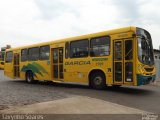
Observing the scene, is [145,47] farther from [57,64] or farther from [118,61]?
[57,64]

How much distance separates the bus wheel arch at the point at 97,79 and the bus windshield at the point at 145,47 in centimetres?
231

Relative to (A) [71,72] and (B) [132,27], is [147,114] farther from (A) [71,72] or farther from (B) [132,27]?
(A) [71,72]

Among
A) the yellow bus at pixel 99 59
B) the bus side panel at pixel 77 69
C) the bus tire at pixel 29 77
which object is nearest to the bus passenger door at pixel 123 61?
the yellow bus at pixel 99 59

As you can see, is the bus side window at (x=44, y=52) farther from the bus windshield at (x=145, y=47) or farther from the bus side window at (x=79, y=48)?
the bus windshield at (x=145, y=47)

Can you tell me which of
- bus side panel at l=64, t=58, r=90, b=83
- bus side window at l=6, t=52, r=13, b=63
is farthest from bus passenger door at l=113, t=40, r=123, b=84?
bus side window at l=6, t=52, r=13, b=63

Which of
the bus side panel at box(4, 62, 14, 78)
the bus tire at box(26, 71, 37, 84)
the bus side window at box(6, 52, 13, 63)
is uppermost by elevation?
the bus side window at box(6, 52, 13, 63)

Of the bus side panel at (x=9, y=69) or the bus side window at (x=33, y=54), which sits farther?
the bus side panel at (x=9, y=69)

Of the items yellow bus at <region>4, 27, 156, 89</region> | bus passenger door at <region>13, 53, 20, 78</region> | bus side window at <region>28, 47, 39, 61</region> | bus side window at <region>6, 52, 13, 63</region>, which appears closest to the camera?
yellow bus at <region>4, 27, 156, 89</region>

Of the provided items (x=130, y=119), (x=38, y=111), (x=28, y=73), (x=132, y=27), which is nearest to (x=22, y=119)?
(x=38, y=111)

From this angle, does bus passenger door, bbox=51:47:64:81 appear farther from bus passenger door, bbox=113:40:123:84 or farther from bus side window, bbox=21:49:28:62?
bus passenger door, bbox=113:40:123:84

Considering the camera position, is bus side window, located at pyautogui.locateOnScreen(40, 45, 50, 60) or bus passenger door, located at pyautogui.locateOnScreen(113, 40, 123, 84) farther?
bus side window, located at pyautogui.locateOnScreen(40, 45, 50, 60)

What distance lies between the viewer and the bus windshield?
12547 millimetres

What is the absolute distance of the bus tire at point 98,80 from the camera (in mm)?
13891

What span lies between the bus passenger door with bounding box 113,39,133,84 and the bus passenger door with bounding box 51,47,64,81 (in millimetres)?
4277
